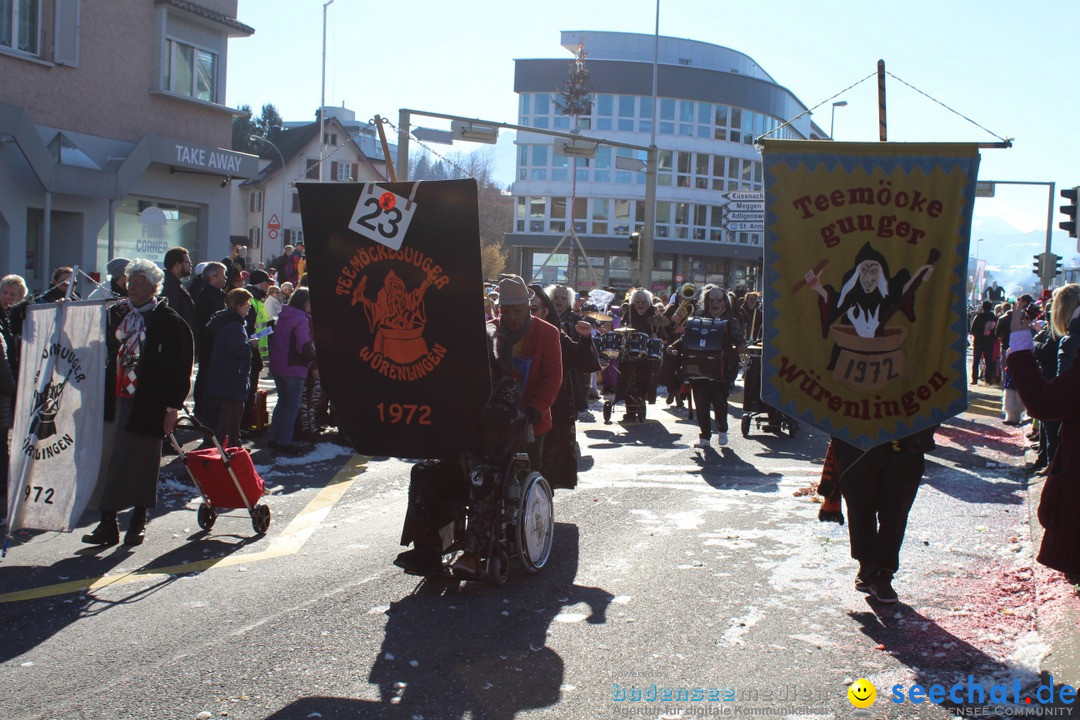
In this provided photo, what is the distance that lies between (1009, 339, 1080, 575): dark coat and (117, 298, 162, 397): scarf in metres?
5.48

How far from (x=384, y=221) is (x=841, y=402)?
2.80 m

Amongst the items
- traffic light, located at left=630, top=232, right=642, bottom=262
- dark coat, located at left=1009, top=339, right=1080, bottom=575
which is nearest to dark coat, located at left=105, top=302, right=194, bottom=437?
dark coat, located at left=1009, top=339, right=1080, bottom=575

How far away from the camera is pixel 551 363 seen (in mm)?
6938

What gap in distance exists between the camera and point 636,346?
14539mm

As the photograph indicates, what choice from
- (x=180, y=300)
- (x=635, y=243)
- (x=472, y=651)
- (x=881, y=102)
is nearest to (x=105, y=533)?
(x=472, y=651)

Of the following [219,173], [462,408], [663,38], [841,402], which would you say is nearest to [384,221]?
[462,408]

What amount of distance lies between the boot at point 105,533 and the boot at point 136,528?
8cm

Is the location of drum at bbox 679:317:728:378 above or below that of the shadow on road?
above

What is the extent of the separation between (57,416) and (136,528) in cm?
98

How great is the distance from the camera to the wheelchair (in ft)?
20.8

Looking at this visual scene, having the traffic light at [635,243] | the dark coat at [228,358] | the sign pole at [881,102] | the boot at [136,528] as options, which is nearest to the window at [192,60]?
the traffic light at [635,243]

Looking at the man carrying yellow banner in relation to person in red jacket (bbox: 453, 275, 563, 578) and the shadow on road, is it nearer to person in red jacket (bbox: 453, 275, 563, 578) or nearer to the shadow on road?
person in red jacket (bbox: 453, 275, 563, 578)

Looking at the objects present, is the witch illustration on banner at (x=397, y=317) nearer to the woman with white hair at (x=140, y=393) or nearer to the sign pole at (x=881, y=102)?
the woman with white hair at (x=140, y=393)

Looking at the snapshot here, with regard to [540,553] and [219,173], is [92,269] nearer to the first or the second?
[219,173]
